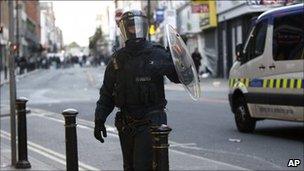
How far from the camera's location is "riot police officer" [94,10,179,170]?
5.53 m

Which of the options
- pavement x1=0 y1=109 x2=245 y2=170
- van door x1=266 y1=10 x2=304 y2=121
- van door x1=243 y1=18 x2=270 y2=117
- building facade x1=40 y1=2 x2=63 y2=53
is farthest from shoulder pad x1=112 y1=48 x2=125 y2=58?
building facade x1=40 y1=2 x2=63 y2=53

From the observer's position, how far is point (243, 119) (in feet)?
42.4

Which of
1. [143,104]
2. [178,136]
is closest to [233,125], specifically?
[178,136]

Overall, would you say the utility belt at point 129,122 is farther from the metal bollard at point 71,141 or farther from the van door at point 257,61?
the van door at point 257,61

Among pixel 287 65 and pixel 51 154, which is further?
pixel 287 65

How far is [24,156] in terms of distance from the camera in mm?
9148

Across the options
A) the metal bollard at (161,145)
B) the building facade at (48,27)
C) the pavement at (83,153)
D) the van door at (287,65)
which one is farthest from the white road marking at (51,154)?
the building facade at (48,27)

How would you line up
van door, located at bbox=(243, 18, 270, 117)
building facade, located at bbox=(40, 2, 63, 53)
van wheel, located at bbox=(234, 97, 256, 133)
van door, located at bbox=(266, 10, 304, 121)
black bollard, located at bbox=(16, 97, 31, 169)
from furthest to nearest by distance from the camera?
building facade, located at bbox=(40, 2, 63, 53)
van wheel, located at bbox=(234, 97, 256, 133)
van door, located at bbox=(243, 18, 270, 117)
van door, located at bbox=(266, 10, 304, 121)
black bollard, located at bbox=(16, 97, 31, 169)

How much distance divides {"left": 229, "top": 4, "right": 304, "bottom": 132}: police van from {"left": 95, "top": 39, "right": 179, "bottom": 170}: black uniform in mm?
5913

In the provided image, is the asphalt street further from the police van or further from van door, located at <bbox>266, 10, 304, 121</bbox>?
van door, located at <bbox>266, 10, 304, 121</bbox>

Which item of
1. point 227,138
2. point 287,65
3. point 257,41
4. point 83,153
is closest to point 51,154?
point 83,153

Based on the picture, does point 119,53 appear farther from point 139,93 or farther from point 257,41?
point 257,41

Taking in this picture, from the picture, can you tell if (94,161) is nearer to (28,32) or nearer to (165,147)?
(165,147)

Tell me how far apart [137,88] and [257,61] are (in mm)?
7080
